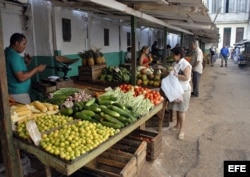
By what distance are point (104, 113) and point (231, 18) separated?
36617mm

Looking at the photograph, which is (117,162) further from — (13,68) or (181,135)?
(181,135)

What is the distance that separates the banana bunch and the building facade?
3522cm

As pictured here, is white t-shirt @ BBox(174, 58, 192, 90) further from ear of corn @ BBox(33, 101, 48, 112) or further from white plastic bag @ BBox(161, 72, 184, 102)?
ear of corn @ BBox(33, 101, 48, 112)

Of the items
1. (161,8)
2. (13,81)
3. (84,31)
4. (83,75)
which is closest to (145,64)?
(83,75)

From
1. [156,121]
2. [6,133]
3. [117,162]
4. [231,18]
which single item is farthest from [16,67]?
[231,18]

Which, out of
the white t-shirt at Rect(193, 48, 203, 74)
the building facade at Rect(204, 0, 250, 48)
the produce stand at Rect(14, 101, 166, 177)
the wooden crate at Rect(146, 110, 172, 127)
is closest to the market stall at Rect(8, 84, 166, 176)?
the produce stand at Rect(14, 101, 166, 177)

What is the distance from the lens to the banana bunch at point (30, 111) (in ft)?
8.95

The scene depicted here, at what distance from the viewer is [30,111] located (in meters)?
2.93

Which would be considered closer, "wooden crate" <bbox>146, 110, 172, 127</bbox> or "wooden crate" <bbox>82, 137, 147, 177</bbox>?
"wooden crate" <bbox>82, 137, 147, 177</bbox>

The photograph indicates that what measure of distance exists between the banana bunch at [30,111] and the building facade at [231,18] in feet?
116

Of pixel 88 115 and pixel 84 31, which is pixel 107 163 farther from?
pixel 84 31

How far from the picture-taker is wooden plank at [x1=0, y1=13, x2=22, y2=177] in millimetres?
2246

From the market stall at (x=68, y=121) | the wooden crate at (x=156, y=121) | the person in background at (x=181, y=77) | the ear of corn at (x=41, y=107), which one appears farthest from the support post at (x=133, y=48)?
the ear of corn at (x=41, y=107)

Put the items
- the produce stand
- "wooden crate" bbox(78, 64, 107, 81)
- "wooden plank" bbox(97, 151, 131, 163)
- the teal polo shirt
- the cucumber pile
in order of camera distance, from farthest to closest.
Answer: "wooden crate" bbox(78, 64, 107, 81)
the teal polo shirt
"wooden plank" bbox(97, 151, 131, 163)
the cucumber pile
the produce stand
